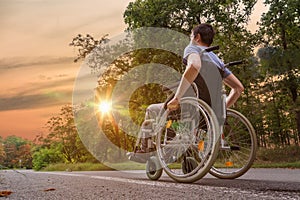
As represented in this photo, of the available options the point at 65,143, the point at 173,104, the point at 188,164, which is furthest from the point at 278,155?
the point at 65,143

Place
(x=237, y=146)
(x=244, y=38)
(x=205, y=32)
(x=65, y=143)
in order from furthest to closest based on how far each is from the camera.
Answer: (x=65, y=143), (x=244, y=38), (x=237, y=146), (x=205, y=32)

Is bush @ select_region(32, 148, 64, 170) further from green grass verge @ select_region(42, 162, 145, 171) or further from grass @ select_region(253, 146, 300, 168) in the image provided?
grass @ select_region(253, 146, 300, 168)

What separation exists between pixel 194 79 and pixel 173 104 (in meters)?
0.38

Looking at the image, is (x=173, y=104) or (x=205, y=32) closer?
(x=173, y=104)

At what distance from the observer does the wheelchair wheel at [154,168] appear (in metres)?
5.23

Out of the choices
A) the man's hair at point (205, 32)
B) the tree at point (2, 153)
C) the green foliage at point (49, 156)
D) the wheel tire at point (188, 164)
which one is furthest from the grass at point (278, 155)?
the green foliage at point (49, 156)

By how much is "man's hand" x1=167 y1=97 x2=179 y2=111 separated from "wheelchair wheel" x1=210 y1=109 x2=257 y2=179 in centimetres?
66

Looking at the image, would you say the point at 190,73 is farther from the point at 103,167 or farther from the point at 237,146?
the point at 103,167

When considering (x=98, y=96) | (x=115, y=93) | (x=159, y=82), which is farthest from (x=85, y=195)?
(x=98, y=96)

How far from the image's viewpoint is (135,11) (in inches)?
936

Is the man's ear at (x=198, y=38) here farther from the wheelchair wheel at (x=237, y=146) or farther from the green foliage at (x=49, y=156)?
the green foliage at (x=49, y=156)

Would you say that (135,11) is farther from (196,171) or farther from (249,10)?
(196,171)

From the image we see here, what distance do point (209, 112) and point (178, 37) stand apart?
59.4 ft

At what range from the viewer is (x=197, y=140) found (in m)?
4.57
